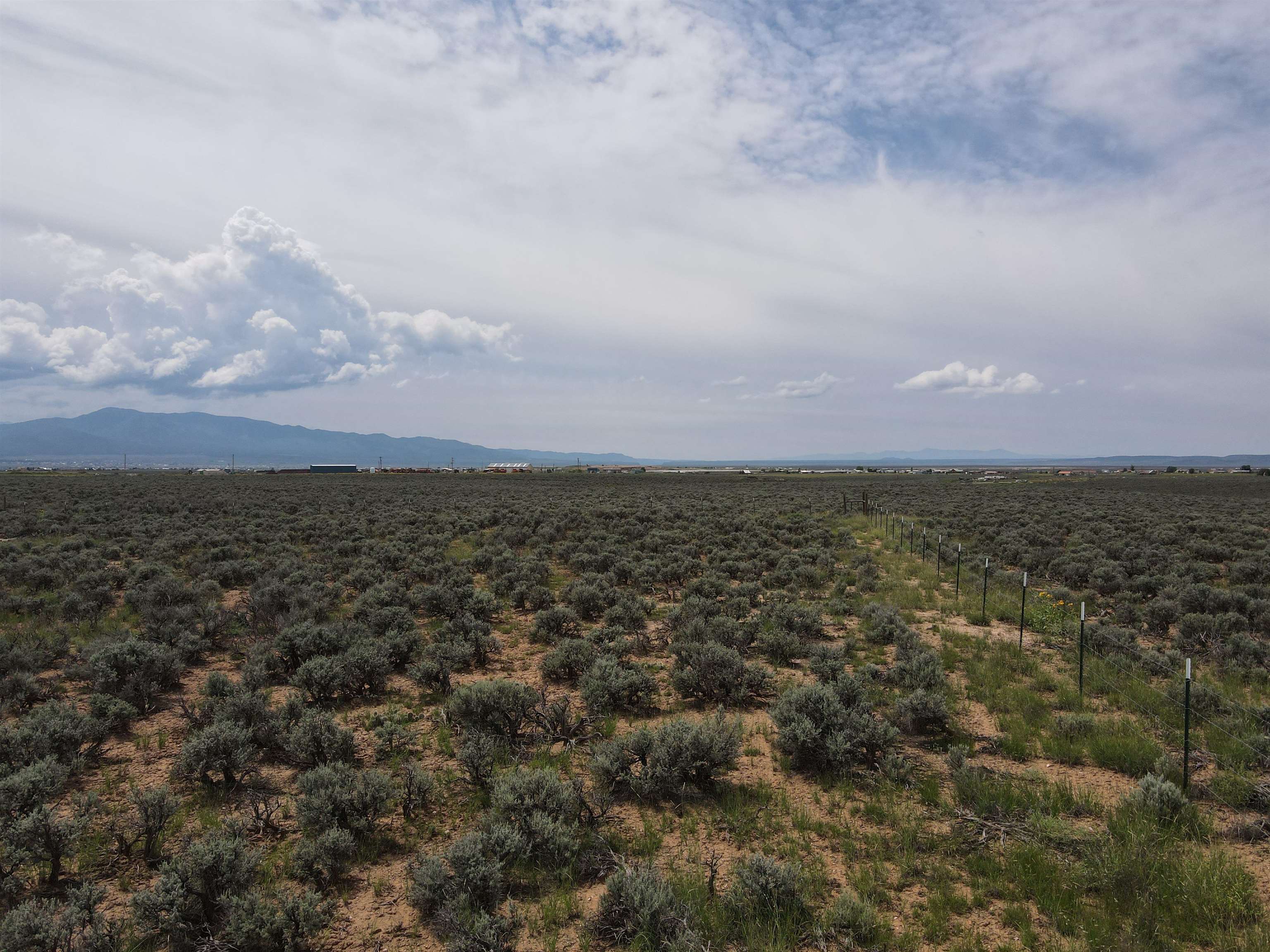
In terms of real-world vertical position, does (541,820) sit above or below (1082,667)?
below

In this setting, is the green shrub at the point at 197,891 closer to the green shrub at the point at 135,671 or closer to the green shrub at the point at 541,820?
the green shrub at the point at 541,820

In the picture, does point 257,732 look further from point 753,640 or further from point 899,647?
point 899,647

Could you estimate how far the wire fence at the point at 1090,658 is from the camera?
6.99 meters

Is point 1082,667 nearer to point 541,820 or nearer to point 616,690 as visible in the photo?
point 616,690

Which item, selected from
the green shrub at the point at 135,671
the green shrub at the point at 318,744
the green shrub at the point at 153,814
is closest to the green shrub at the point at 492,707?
the green shrub at the point at 318,744

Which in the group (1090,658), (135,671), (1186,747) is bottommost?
(1090,658)

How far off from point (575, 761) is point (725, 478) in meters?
94.1

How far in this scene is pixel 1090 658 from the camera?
1084 centimetres

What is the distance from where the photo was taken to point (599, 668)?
9.41 meters

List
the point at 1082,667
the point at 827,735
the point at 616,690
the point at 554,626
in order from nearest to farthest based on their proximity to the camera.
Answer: the point at 827,735 → the point at 616,690 → the point at 1082,667 → the point at 554,626

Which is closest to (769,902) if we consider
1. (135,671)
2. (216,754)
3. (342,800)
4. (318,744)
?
(342,800)

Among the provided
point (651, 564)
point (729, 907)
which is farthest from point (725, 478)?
point (729, 907)

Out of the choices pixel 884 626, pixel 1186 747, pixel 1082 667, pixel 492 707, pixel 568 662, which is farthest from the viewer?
pixel 884 626

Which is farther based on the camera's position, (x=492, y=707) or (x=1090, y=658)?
(x=1090, y=658)
